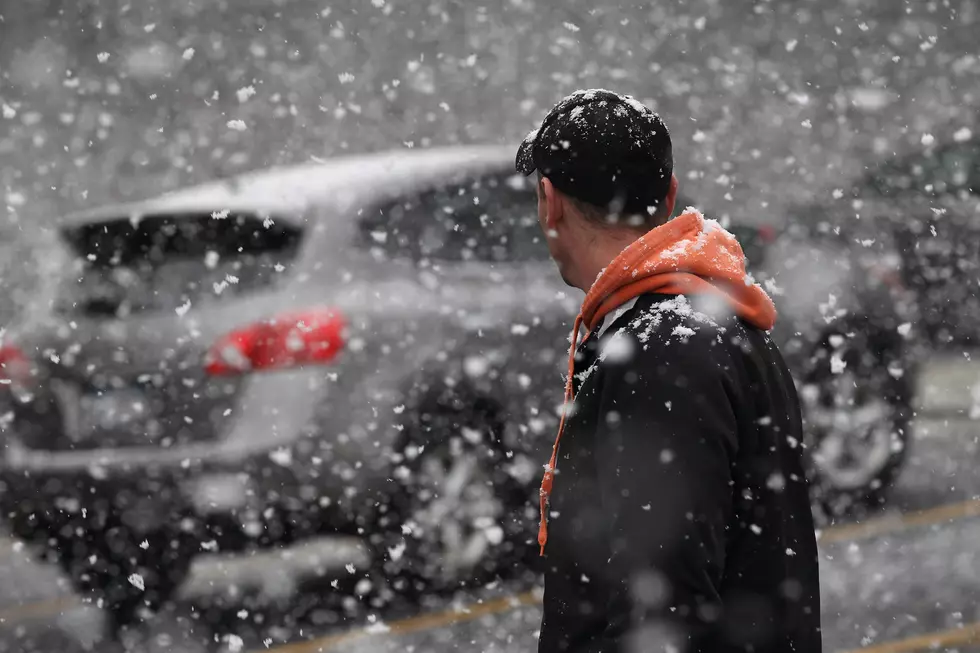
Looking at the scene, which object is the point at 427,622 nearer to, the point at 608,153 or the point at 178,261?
Answer: the point at 178,261

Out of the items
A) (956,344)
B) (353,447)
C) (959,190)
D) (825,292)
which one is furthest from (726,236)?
(956,344)

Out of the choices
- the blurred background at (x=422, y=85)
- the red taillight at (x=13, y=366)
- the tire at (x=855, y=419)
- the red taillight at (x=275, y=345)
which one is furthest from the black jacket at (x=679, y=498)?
the blurred background at (x=422, y=85)

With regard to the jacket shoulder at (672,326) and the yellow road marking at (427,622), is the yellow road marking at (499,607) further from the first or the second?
the jacket shoulder at (672,326)

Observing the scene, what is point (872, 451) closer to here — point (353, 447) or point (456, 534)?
point (456, 534)

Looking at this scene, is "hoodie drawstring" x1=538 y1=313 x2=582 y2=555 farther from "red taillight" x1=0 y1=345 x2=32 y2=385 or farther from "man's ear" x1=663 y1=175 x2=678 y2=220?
"red taillight" x1=0 y1=345 x2=32 y2=385

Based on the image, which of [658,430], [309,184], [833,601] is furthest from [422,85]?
[658,430]

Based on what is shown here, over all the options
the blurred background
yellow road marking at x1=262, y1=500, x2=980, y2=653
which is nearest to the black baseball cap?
yellow road marking at x1=262, y1=500, x2=980, y2=653

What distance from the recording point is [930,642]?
4.24 metres

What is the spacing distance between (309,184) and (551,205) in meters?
2.80

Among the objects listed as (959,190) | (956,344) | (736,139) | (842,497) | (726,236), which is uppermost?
(736,139)

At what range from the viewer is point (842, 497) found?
566 cm

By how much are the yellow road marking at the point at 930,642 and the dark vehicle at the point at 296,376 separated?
5.05 ft

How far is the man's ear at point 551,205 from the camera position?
6.42 feet

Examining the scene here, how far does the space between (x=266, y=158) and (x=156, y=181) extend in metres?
1.44
